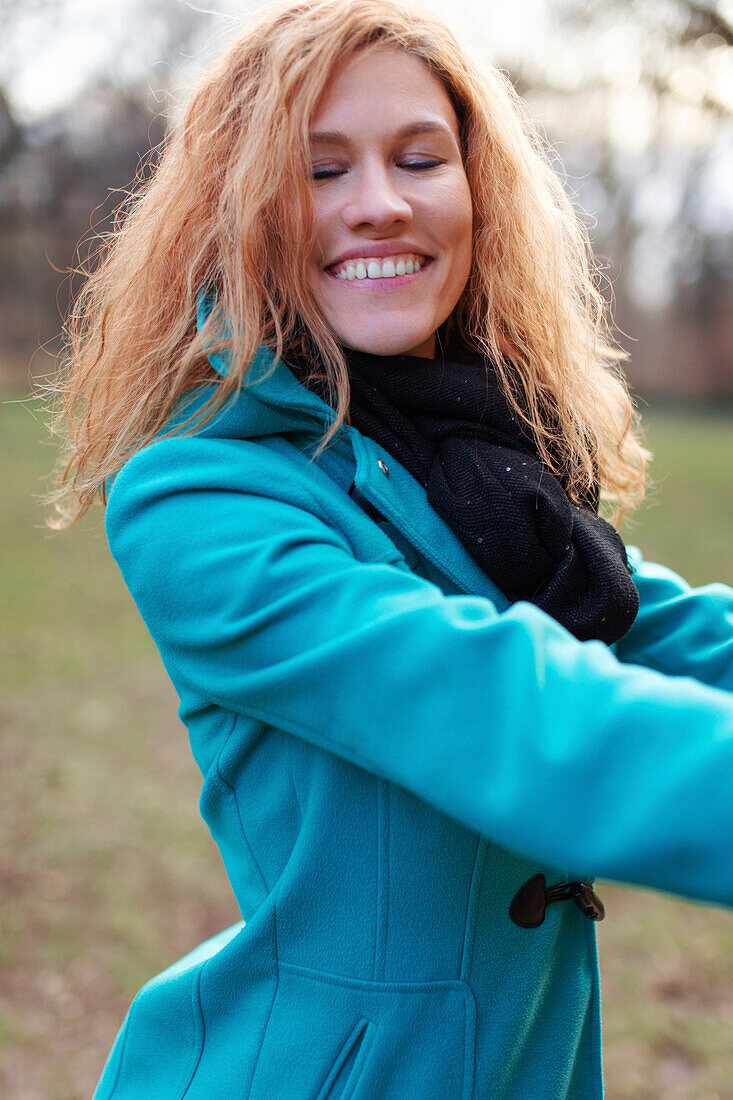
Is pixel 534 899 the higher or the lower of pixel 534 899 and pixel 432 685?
the lower

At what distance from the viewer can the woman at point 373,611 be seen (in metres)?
0.94

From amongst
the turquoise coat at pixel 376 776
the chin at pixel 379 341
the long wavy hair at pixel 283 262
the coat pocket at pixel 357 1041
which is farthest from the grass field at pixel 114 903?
the coat pocket at pixel 357 1041

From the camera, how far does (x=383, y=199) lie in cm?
137

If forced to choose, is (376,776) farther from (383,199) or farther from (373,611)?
(383,199)

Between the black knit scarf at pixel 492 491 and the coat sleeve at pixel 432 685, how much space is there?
26 centimetres

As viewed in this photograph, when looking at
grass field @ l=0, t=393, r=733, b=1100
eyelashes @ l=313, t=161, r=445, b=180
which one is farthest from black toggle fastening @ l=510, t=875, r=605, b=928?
grass field @ l=0, t=393, r=733, b=1100

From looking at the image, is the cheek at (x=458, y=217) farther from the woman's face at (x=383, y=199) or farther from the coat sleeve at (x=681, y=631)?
the coat sleeve at (x=681, y=631)

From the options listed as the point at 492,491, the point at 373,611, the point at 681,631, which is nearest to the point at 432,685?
the point at 373,611

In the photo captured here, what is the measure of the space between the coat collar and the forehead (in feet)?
1.13

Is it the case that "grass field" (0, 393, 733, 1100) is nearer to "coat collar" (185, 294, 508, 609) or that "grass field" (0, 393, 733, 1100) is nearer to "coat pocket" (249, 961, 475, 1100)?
"coat collar" (185, 294, 508, 609)

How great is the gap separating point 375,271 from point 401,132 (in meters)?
0.20

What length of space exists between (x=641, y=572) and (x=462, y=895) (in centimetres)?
69

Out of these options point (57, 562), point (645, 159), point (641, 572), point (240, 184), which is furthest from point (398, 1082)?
point (645, 159)

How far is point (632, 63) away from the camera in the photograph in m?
7.19
